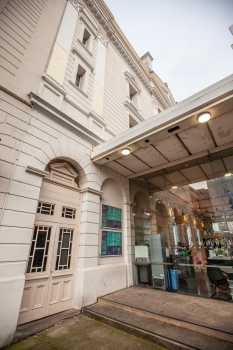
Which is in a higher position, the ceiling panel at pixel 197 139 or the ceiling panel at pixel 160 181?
the ceiling panel at pixel 160 181

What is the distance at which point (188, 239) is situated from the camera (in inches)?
545

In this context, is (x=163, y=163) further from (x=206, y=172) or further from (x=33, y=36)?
(x=33, y=36)

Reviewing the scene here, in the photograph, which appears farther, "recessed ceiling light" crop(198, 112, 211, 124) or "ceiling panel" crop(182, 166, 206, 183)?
"ceiling panel" crop(182, 166, 206, 183)

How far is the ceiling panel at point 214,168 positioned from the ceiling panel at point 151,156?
2159mm

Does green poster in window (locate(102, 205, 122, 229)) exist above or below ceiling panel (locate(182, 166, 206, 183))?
below

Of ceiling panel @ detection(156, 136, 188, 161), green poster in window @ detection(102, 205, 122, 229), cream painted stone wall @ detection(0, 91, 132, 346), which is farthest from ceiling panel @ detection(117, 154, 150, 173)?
green poster in window @ detection(102, 205, 122, 229)

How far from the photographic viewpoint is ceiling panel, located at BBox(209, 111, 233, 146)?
14.4 ft

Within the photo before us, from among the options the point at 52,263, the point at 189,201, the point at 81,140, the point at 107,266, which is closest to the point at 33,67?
the point at 81,140

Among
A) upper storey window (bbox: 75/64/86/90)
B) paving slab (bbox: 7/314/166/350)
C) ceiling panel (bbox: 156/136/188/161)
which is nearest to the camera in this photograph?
paving slab (bbox: 7/314/166/350)

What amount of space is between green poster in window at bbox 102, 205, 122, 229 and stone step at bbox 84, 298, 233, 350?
99.2 inches

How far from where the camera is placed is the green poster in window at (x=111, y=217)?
6.40m

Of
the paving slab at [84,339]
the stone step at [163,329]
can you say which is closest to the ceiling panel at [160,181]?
the stone step at [163,329]

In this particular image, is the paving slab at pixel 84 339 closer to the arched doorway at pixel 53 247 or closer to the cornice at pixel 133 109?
the arched doorway at pixel 53 247

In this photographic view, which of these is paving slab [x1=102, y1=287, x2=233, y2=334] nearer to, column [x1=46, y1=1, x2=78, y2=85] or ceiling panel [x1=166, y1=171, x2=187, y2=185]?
ceiling panel [x1=166, y1=171, x2=187, y2=185]
